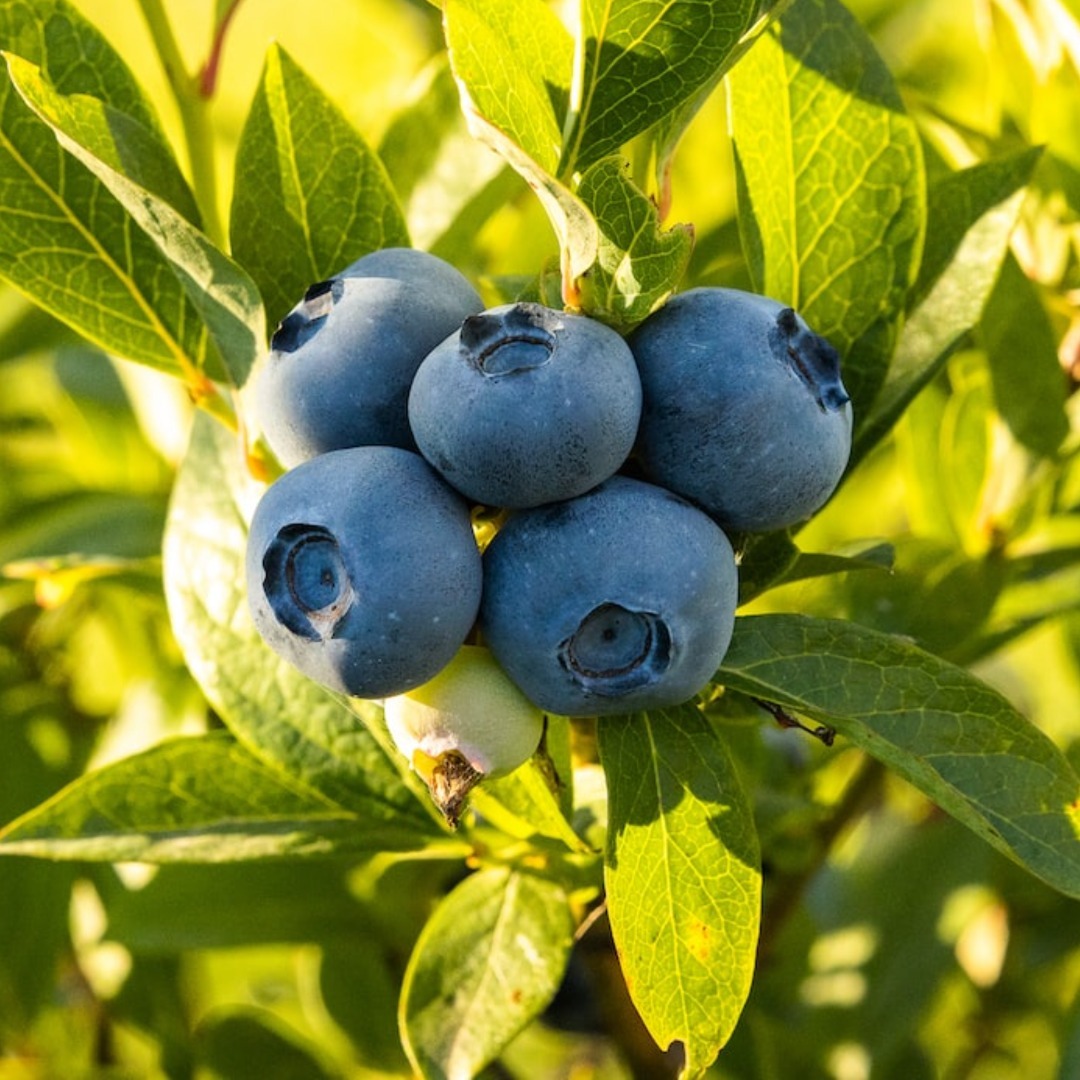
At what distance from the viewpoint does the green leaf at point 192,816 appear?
1299mm

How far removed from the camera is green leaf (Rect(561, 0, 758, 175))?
95cm

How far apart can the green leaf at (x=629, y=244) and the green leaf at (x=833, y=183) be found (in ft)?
1.04

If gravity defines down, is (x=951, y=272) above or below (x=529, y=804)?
above

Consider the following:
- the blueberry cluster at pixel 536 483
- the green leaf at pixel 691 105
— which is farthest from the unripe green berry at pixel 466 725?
the green leaf at pixel 691 105

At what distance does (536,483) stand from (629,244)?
18 cm

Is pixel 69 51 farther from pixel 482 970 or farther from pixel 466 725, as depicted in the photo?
pixel 482 970

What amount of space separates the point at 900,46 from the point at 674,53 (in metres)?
1.88

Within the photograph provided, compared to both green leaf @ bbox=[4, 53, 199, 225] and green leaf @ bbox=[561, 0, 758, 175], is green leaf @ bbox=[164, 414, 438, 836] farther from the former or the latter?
green leaf @ bbox=[561, 0, 758, 175]

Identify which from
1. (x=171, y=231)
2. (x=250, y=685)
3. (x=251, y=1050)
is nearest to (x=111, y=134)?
(x=171, y=231)

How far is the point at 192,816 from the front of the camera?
4.38 ft

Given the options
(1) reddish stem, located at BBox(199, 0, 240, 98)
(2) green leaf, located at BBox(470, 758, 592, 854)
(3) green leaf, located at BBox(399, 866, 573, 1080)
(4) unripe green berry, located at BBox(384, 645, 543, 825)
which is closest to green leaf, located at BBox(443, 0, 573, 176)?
(4) unripe green berry, located at BBox(384, 645, 543, 825)

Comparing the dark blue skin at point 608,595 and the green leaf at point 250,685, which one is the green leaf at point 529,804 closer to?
the green leaf at point 250,685

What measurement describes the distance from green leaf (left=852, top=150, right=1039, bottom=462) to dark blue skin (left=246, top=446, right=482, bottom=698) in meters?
0.53

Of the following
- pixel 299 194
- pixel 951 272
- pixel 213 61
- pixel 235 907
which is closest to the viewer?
pixel 299 194
